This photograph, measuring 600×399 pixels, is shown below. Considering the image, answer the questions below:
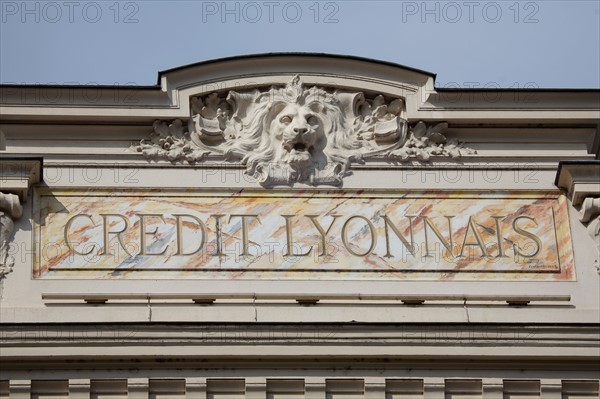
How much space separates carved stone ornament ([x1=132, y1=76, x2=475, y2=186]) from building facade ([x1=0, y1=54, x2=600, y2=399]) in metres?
0.03

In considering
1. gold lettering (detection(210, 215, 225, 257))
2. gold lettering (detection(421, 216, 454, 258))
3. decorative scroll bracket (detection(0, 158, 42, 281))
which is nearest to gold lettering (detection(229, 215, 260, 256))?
gold lettering (detection(210, 215, 225, 257))

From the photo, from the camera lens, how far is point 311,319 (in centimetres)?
2820

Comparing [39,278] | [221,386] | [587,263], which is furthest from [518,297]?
[39,278]

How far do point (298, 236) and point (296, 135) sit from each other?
138 centimetres

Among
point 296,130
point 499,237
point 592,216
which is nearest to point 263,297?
point 296,130

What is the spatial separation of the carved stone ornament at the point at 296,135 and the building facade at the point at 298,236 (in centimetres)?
3

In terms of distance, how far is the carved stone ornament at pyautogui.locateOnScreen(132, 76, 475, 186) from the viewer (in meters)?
29.7

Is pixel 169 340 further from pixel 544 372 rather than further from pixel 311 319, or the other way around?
pixel 544 372

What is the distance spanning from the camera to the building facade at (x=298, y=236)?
2767 cm

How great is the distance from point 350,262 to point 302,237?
713 millimetres

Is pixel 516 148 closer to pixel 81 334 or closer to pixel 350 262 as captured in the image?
pixel 350 262

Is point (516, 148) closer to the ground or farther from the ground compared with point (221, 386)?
farther from the ground

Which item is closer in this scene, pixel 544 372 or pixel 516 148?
pixel 544 372

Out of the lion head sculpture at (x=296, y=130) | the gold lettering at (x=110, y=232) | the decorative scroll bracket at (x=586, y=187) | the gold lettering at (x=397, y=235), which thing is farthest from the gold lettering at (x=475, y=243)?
the gold lettering at (x=110, y=232)
